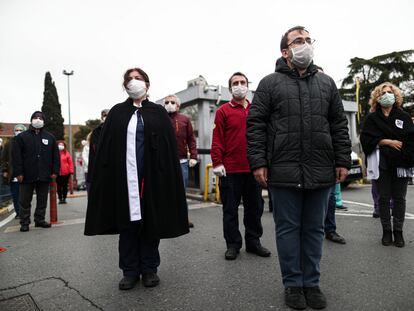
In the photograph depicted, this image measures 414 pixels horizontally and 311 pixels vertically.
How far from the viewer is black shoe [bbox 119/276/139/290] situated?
9.60 ft

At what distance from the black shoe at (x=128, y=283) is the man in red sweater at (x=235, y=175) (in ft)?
3.70

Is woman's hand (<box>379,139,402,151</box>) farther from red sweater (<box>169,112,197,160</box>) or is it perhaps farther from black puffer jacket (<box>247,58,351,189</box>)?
red sweater (<box>169,112,197,160</box>)

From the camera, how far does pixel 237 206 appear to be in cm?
386

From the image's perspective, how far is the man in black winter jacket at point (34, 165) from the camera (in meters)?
5.77

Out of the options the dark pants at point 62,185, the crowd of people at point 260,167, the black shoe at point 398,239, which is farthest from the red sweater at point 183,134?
the dark pants at point 62,185

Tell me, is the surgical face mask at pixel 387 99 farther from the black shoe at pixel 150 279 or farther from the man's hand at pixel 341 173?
the black shoe at pixel 150 279

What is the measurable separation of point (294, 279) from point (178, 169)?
1.34 m

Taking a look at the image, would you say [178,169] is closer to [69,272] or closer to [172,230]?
[172,230]

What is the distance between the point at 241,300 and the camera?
2.61m

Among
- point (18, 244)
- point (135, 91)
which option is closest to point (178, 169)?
point (135, 91)

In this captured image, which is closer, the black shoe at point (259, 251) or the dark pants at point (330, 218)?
the black shoe at point (259, 251)

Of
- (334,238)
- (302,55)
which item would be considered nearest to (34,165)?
(334,238)

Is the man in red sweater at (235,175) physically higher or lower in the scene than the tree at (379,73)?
lower

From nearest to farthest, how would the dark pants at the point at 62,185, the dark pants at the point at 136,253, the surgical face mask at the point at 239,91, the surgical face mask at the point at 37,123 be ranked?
the dark pants at the point at 136,253, the surgical face mask at the point at 239,91, the surgical face mask at the point at 37,123, the dark pants at the point at 62,185
